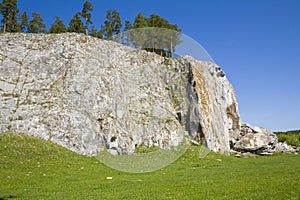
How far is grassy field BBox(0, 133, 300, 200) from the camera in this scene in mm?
14086

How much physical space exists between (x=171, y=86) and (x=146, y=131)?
729 cm

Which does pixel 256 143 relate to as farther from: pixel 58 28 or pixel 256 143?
pixel 58 28

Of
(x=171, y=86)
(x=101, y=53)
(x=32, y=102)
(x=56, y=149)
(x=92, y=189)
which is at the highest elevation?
(x=101, y=53)

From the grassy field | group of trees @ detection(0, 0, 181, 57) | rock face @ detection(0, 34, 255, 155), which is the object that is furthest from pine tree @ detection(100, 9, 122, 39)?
the grassy field

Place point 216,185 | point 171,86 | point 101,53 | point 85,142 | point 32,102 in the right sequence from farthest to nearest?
point 101,53 → point 171,86 → point 32,102 → point 85,142 → point 216,185

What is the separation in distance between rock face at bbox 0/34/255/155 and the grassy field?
4.20 meters

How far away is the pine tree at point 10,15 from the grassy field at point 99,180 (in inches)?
1718

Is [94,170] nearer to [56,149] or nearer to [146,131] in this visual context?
[56,149]

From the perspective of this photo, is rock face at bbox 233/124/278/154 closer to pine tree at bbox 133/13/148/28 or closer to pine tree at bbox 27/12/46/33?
pine tree at bbox 133/13/148/28

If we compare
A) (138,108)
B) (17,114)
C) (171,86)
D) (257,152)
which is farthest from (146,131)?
(257,152)

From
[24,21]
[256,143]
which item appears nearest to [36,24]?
[24,21]

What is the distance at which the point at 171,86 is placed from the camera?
39906 millimetres

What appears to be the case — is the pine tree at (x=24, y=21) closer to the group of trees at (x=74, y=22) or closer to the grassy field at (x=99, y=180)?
the group of trees at (x=74, y=22)

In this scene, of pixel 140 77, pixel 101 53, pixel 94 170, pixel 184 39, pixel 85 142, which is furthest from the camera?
pixel 101 53
